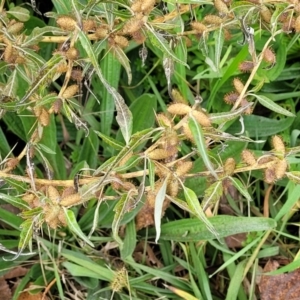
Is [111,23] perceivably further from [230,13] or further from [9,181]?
[9,181]

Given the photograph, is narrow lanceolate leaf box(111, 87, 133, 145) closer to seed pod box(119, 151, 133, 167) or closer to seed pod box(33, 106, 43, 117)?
seed pod box(119, 151, 133, 167)

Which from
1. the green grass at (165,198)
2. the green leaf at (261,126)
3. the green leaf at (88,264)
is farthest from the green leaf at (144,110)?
the green leaf at (88,264)

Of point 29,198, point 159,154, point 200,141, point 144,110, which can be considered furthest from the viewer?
point 144,110

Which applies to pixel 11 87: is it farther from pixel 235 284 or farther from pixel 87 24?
pixel 235 284

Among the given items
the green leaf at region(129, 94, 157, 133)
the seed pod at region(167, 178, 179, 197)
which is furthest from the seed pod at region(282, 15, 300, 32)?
the green leaf at region(129, 94, 157, 133)

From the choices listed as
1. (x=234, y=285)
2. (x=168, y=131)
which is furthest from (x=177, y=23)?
(x=234, y=285)

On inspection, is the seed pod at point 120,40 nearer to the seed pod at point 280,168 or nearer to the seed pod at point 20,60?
the seed pod at point 20,60

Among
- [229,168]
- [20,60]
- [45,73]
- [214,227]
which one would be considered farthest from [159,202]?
[214,227]
